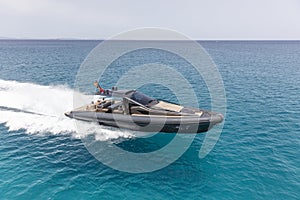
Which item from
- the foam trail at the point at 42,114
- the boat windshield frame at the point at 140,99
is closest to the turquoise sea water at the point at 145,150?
the foam trail at the point at 42,114

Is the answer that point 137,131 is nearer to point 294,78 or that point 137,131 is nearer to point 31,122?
point 31,122

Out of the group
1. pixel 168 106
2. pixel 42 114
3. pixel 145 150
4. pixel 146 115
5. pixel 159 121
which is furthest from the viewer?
pixel 42 114

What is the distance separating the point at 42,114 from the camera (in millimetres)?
20406

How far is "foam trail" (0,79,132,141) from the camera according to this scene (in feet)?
59.3

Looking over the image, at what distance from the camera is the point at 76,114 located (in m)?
18.2

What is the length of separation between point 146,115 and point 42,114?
35.6 ft

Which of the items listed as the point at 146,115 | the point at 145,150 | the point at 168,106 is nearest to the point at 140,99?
the point at 146,115

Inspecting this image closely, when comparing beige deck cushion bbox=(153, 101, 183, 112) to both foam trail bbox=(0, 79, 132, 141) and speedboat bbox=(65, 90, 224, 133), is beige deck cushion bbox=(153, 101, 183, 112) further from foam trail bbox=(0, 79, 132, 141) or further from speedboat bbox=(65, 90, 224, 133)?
foam trail bbox=(0, 79, 132, 141)

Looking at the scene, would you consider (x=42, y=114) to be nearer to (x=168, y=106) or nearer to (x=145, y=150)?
(x=145, y=150)

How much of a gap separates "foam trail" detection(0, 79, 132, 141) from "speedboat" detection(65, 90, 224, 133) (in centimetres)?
103

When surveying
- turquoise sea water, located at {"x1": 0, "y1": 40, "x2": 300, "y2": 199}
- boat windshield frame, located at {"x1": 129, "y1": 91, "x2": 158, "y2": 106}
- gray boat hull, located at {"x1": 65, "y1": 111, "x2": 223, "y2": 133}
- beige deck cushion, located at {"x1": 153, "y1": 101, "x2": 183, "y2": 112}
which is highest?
boat windshield frame, located at {"x1": 129, "y1": 91, "x2": 158, "y2": 106}

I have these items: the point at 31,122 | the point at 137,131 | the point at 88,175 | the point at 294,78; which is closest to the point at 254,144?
the point at 137,131

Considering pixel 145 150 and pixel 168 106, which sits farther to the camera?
pixel 168 106

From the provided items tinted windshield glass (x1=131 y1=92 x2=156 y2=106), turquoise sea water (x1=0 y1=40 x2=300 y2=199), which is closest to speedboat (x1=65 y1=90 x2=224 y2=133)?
tinted windshield glass (x1=131 y1=92 x2=156 y2=106)
